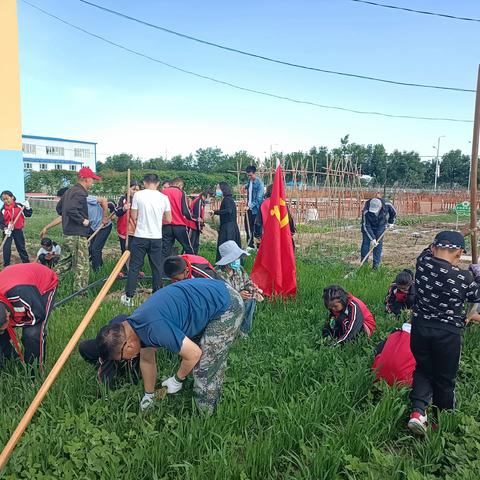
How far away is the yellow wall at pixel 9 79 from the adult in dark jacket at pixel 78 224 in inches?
276

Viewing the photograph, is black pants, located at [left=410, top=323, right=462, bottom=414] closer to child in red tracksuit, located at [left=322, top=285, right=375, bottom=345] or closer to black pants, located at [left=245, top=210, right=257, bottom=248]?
child in red tracksuit, located at [left=322, top=285, right=375, bottom=345]

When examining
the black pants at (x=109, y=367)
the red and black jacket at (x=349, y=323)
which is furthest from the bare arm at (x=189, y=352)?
the red and black jacket at (x=349, y=323)

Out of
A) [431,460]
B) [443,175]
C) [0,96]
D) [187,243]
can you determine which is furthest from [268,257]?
[443,175]

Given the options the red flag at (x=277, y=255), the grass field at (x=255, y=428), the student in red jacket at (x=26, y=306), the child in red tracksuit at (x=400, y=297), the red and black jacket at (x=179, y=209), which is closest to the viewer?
the grass field at (x=255, y=428)

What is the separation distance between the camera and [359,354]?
13.8ft

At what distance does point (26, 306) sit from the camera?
11.1 feet

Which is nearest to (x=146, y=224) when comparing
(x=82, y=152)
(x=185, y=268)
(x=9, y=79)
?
(x=185, y=268)

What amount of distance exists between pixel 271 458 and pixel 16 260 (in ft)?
26.9

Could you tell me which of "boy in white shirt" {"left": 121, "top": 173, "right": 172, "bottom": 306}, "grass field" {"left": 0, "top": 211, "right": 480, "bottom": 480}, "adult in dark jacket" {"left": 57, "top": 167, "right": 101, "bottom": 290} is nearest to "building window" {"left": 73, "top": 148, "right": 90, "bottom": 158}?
"adult in dark jacket" {"left": 57, "top": 167, "right": 101, "bottom": 290}

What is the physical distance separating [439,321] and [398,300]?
2.09 meters

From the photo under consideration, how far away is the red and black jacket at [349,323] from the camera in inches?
168

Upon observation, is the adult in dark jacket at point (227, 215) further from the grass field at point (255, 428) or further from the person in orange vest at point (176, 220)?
the grass field at point (255, 428)

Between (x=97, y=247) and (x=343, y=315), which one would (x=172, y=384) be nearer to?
(x=343, y=315)

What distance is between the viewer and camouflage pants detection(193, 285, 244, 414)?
124 inches
